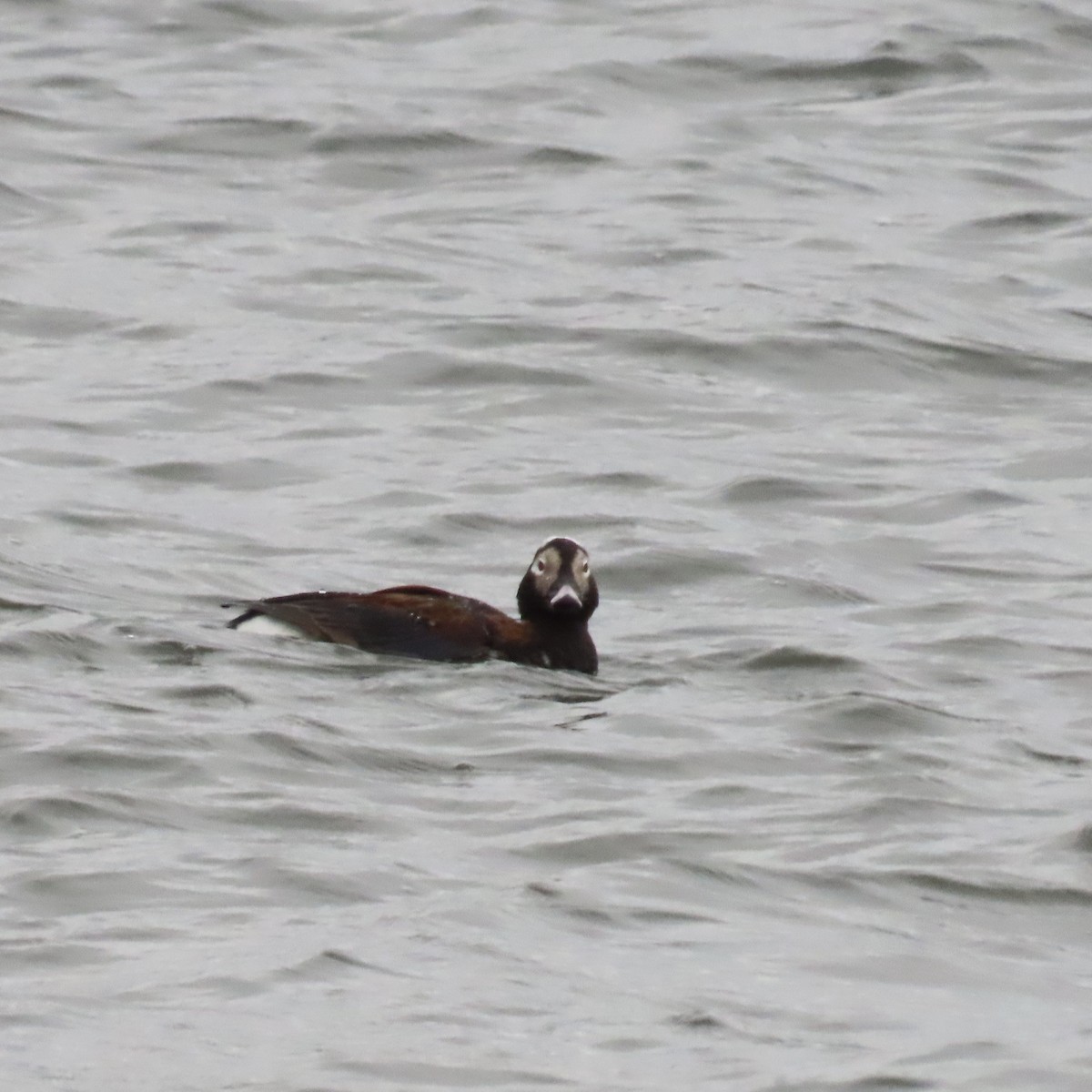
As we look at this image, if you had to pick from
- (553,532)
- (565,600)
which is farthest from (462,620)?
(553,532)

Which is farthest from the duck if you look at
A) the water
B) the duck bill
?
the water

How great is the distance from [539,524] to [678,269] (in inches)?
203

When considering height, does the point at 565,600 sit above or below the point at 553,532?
above

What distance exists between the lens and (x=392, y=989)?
8109 millimetres

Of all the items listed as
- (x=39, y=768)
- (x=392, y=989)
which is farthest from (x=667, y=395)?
(x=392, y=989)

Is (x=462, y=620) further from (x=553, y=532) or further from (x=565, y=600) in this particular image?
(x=553, y=532)

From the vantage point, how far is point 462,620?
1209 cm

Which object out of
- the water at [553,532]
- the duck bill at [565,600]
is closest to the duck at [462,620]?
the duck bill at [565,600]

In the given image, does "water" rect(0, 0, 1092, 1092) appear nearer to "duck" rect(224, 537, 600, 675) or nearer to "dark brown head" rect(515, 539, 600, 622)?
"duck" rect(224, 537, 600, 675)

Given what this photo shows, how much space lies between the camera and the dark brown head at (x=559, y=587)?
12.2 meters

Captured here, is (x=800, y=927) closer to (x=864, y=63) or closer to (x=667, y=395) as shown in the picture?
(x=667, y=395)

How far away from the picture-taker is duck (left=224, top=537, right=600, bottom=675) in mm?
11891

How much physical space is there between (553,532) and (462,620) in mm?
2761

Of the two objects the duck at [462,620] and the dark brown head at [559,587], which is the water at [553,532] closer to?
the duck at [462,620]
